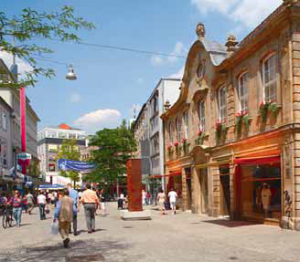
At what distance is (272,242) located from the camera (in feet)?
39.2

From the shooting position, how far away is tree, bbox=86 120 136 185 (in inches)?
2211

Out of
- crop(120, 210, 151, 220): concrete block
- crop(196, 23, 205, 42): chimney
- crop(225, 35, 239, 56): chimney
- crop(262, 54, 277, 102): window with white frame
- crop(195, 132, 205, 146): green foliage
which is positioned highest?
crop(196, 23, 205, 42): chimney

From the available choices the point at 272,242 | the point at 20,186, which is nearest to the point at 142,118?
the point at 20,186

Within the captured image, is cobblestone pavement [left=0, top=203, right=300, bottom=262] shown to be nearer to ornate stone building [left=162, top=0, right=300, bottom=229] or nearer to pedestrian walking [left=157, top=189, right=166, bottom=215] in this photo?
ornate stone building [left=162, top=0, right=300, bottom=229]

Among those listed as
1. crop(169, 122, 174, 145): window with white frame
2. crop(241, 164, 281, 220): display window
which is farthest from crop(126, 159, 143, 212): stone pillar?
crop(169, 122, 174, 145): window with white frame

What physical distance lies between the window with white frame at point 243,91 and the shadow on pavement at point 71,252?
29.5 ft

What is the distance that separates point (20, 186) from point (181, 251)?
142 ft

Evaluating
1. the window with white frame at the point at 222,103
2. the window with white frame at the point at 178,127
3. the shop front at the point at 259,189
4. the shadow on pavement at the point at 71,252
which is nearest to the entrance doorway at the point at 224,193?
the shop front at the point at 259,189

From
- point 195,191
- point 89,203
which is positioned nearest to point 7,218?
point 89,203

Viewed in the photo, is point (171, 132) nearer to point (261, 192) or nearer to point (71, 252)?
point (261, 192)

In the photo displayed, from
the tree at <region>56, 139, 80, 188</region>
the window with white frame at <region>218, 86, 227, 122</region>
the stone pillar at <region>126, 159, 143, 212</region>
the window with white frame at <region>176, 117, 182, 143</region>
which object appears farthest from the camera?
the tree at <region>56, 139, 80, 188</region>

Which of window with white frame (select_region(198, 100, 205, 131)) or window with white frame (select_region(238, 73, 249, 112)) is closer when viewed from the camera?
window with white frame (select_region(238, 73, 249, 112))

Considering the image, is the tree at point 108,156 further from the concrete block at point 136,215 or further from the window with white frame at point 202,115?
the concrete block at point 136,215

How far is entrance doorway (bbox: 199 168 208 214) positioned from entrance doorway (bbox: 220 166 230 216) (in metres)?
2.59
